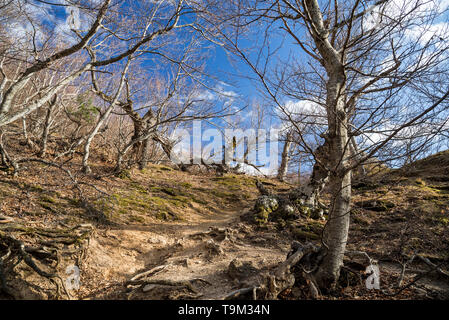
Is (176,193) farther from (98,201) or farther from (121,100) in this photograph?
(121,100)

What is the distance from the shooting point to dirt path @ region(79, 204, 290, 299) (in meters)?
2.76

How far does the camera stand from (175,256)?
4.07 m

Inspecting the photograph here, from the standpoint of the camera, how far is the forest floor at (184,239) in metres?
2.56

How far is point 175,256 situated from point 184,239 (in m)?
0.75

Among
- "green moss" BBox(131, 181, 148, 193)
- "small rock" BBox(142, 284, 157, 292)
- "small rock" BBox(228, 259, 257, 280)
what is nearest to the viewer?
"small rock" BBox(142, 284, 157, 292)

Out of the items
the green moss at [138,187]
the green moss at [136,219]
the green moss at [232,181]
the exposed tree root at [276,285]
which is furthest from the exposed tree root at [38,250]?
the green moss at [232,181]

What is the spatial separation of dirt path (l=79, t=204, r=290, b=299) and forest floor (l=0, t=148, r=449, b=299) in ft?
0.05

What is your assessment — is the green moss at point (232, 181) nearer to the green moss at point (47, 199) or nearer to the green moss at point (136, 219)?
the green moss at point (136, 219)

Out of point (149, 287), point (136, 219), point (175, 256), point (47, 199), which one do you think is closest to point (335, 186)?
point (149, 287)

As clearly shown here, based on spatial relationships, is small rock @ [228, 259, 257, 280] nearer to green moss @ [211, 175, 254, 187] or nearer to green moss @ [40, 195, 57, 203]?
green moss @ [40, 195, 57, 203]

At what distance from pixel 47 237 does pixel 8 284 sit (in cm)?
81

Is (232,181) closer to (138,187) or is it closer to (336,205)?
(138,187)

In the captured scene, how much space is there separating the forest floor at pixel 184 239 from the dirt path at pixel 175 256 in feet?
0.05

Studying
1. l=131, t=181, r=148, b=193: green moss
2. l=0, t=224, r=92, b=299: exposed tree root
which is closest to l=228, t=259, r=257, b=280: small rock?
l=0, t=224, r=92, b=299: exposed tree root
